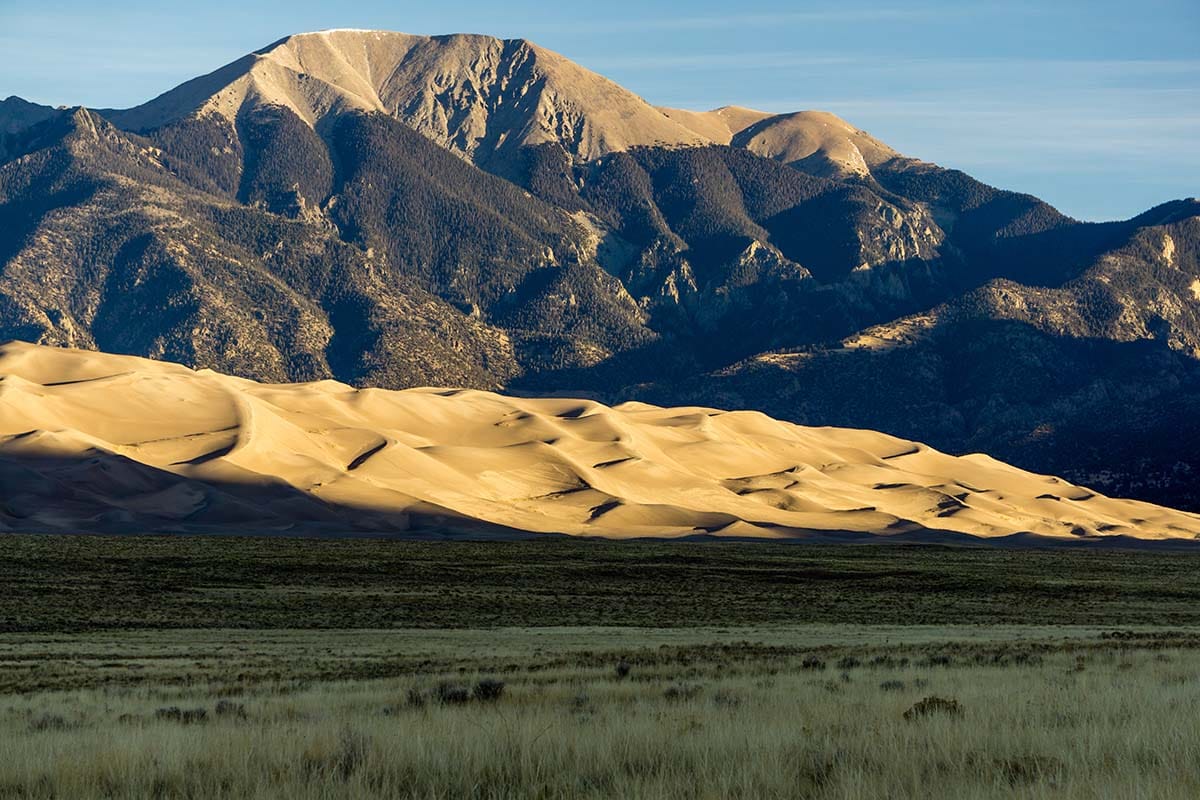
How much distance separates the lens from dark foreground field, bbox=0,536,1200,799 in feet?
40.8

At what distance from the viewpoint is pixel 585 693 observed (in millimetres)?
22344

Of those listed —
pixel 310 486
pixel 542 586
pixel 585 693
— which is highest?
pixel 585 693

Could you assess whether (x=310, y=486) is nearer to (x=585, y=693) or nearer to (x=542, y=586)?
(x=542, y=586)

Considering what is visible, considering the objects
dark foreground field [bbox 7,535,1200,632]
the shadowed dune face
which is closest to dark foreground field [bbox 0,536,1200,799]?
dark foreground field [bbox 7,535,1200,632]

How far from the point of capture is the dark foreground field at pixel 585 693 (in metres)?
12.4

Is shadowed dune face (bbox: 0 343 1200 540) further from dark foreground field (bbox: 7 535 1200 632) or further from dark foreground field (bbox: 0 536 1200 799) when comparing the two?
dark foreground field (bbox: 0 536 1200 799)

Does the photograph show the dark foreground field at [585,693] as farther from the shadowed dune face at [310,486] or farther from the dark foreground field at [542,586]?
the shadowed dune face at [310,486]

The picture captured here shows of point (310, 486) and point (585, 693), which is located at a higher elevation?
point (585, 693)

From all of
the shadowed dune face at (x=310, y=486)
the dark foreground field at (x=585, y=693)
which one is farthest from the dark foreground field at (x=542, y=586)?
→ the shadowed dune face at (x=310, y=486)

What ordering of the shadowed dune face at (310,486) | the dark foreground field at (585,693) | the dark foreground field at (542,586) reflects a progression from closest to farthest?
the dark foreground field at (585,693), the dark foreground field at (542,586), the shadowed dune face at (310,486)

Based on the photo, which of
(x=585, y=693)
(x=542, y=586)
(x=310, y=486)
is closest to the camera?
(x=585, y=693)

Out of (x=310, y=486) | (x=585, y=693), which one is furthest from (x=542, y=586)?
(x=310, y=486)

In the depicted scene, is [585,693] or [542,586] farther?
[542,586]

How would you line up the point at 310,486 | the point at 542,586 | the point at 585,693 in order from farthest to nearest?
1. the point at 310,486
2. the point at 542,586
3. the point at 585,693
